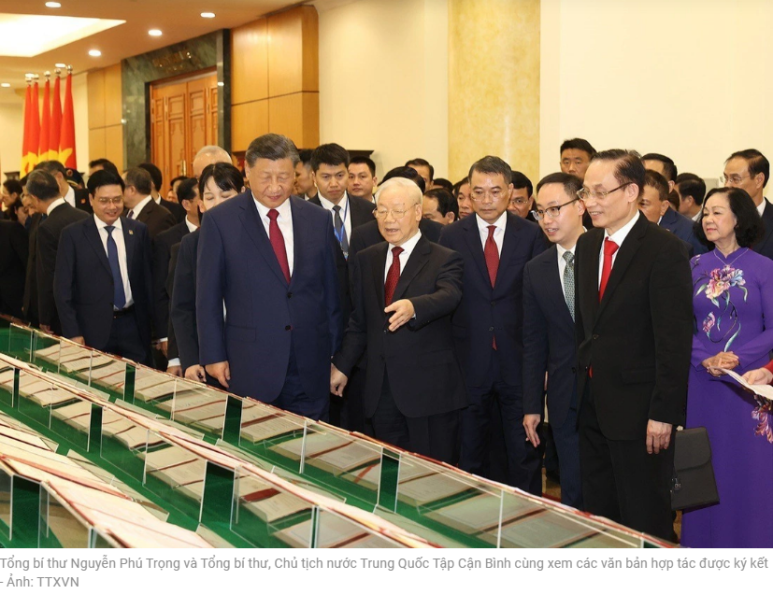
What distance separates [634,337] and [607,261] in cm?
26

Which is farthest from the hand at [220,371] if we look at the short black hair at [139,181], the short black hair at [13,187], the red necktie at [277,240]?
the short black hair at [13,187]

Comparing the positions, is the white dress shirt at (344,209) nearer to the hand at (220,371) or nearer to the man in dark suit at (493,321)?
the man in dark suit at (493,321)

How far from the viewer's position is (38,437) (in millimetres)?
2348

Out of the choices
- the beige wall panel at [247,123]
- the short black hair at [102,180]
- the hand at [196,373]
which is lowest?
the hand at [196,373]

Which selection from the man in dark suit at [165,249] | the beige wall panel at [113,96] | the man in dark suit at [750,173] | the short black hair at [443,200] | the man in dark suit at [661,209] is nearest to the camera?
the man in dark suit at [661,209]

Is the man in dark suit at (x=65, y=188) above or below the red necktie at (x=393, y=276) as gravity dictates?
above

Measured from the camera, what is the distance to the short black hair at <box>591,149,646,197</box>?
3016mm

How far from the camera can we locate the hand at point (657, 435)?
2904 mm

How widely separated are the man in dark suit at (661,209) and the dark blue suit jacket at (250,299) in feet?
5.85

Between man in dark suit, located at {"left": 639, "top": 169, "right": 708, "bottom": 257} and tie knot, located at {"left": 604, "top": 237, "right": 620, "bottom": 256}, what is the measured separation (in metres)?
1.41

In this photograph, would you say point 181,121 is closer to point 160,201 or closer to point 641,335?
point 160,201

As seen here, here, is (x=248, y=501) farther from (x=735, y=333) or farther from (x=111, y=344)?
(x=111, y=344)

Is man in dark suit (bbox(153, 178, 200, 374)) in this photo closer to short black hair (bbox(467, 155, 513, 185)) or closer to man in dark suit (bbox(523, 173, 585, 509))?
short black hair (bbox(467, 155, 513, 185))
